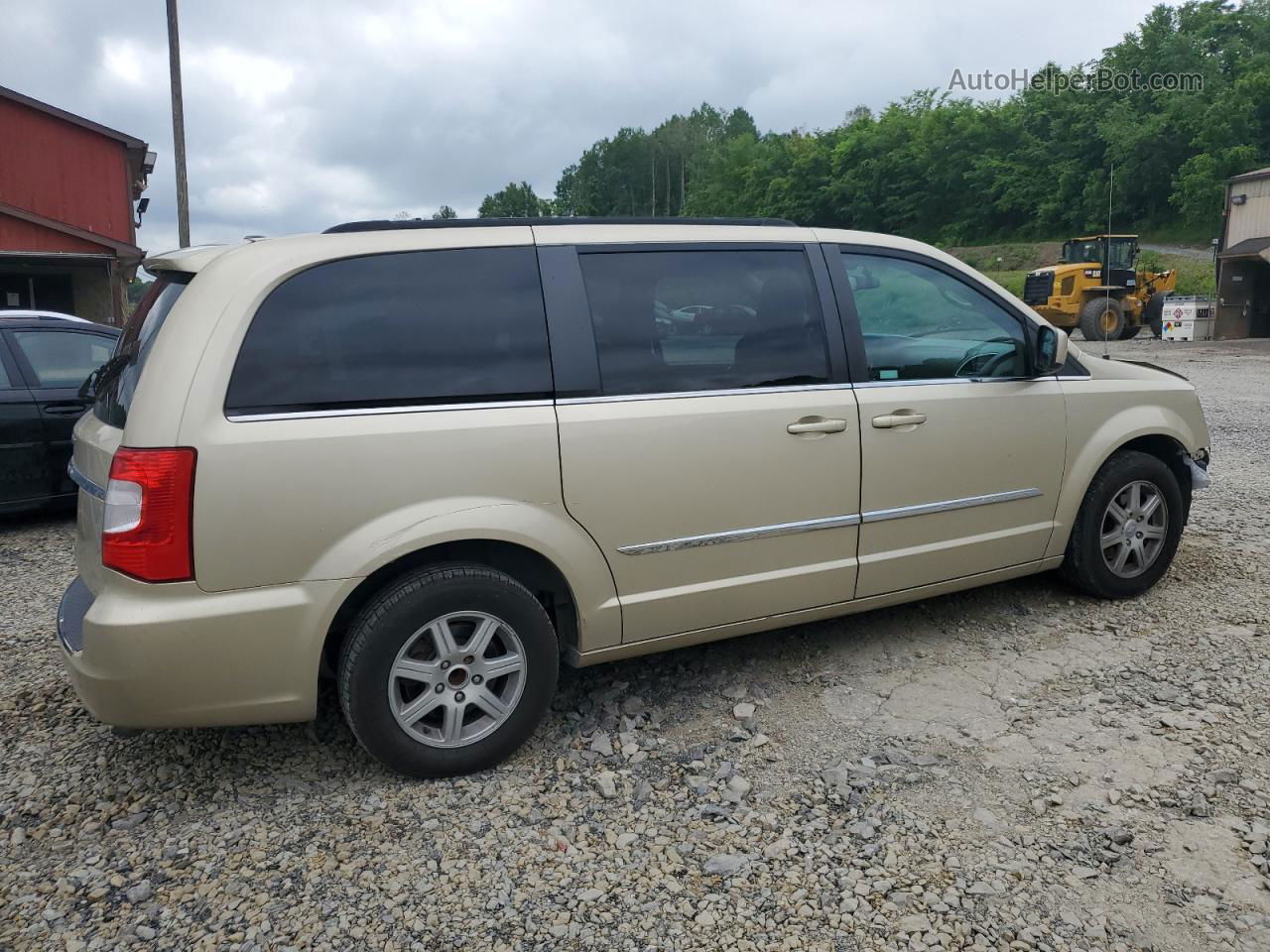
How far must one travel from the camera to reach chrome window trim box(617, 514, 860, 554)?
10.9ft

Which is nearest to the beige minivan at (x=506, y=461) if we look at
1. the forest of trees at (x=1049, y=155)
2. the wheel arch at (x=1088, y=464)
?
the wheel arch at (x=1088, y=464)

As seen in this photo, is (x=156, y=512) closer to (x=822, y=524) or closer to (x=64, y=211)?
(x=822, y=524)

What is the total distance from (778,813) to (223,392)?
6.61ft

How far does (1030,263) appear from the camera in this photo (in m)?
53.1

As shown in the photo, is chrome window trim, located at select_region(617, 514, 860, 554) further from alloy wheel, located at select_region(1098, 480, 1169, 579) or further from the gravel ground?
alloy wheel, located at select_region(1098, 480, 1169, 579)

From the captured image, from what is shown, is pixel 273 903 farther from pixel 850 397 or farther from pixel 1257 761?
pixel 1257 761

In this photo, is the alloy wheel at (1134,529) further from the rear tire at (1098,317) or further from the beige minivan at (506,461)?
the rear tire at (1098,317)

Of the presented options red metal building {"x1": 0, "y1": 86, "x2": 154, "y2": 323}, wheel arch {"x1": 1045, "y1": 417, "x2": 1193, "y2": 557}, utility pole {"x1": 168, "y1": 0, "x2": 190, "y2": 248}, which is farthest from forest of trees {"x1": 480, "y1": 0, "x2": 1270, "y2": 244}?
wheel arch {"x1": 1045, "y1": 417, "x2": 1193, "y2": 557}

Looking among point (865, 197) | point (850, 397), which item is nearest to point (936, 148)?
point (865, 197)

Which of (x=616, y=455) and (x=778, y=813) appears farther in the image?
(x=616, y=455)

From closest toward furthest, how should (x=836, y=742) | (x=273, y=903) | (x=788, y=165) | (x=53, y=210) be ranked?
1. (x=273, y=903)
2. (x=836, y=742)
3. (x=53, y=210)
4. (x=788, y=165)

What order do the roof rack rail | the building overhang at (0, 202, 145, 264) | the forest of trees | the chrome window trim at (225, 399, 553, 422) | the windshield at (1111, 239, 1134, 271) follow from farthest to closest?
1. the forest of trees
2. the windshield at (1111, 239, 1134, 271)
3. the building overhang at (0, 202, 145, 264)
4. the roof rack rail
5. the chrome window trim at (225, 399, 553, 422)

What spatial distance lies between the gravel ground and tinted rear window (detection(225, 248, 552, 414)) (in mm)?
1248

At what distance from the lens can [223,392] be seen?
2771 mm
